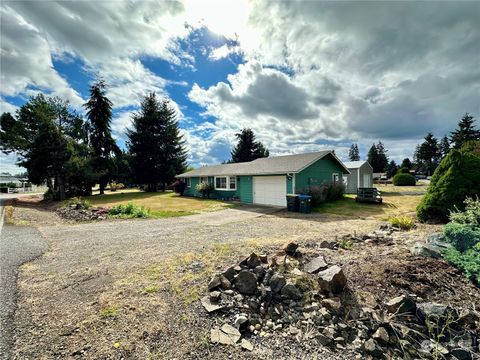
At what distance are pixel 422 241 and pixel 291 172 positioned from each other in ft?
28.0

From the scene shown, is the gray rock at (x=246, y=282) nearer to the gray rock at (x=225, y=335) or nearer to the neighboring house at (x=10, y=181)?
the gray rock at (x=225, y=335)

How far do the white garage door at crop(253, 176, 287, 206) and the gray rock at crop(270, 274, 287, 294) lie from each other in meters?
11.1

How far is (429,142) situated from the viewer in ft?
177

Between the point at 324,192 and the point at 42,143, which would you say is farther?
the point at 42,143

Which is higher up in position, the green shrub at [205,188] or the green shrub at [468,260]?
the green shrub at [205,188]

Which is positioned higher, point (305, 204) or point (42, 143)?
point (42, 143)

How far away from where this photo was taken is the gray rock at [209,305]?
10.6 ft

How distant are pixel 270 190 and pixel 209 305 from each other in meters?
12.5

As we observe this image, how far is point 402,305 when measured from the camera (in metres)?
3.15

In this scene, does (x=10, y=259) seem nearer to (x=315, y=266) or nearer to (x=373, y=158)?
(x=315, y=266)

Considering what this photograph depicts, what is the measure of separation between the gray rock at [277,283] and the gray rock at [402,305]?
1.54 meters

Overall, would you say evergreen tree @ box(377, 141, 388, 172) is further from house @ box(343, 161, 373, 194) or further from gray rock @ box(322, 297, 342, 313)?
gray rock @ box(322, 297, 342, 313)

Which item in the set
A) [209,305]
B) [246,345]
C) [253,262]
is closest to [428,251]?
[253,262]

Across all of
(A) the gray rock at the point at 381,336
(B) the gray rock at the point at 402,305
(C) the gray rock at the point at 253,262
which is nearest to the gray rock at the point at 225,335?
(C) the gray rock at the point at 253,262
